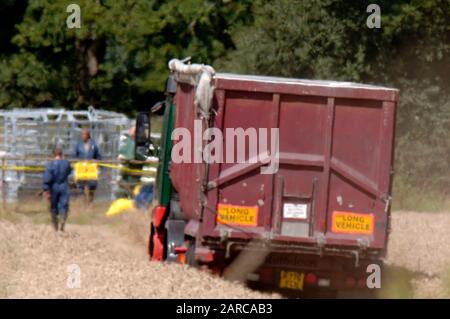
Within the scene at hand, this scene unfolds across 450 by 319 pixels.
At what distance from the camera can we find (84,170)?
2677 centimetres

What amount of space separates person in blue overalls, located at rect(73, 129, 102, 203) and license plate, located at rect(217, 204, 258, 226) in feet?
45.4

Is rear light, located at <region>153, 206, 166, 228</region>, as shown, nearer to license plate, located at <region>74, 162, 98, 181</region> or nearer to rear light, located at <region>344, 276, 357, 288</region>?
rear light, located at <region>344, 276, 357, 288</region>

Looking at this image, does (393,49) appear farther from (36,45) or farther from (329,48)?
(36,45)

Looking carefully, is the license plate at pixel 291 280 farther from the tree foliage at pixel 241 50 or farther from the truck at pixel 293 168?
the tree foliage at pixel 241 50

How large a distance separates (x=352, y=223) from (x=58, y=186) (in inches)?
389

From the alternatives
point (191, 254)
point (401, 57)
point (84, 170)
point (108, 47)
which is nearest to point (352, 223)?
point (191, 254)

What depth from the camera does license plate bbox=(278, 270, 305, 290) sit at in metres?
13.6

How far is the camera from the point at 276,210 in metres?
13.2

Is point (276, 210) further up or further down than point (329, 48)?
further down

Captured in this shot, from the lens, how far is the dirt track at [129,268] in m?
12.1

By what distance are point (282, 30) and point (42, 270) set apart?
51.8 ft

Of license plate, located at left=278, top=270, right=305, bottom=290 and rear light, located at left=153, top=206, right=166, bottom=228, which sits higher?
rear light, located at left=153, top=206, right=166, bottom=228

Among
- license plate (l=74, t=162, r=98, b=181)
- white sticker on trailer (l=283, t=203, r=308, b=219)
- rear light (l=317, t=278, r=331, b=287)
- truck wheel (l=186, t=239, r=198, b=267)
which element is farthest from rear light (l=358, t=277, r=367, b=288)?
license plate (l=74, t=162, r=98, b=181)
